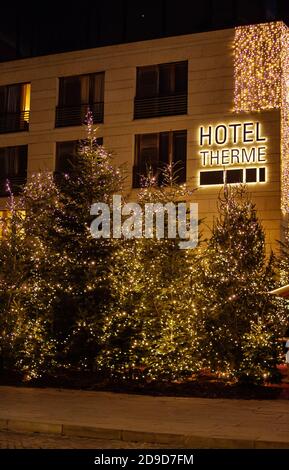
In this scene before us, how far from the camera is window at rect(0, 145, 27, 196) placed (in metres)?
28.1

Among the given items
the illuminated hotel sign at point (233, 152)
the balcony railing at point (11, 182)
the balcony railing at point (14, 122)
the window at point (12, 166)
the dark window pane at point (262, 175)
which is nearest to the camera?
the dark window pane at point (262, 175)

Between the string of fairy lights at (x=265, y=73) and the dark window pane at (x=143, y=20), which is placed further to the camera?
the dark window pane at (x=143, y=20)

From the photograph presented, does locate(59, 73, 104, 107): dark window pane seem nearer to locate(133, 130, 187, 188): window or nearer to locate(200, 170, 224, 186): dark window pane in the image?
locate(133, 130, 187, 188): window

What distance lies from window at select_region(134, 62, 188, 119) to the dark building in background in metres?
1.39

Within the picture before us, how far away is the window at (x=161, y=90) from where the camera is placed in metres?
25.6

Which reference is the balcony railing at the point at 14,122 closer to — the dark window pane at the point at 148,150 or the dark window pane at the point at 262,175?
the dark window pane at the point at 148,150

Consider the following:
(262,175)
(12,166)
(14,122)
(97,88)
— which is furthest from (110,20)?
(262,175)

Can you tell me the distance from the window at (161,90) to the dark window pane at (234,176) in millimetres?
3060

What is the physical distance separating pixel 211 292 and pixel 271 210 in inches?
352

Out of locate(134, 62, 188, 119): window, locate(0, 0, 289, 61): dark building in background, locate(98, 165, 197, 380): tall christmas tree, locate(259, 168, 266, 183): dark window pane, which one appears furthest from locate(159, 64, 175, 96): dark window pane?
locate(98, 165, 197, 380): tall christmas tree

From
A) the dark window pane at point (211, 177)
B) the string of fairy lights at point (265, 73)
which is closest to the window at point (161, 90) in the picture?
the string of fairy lights at point (265, 73)

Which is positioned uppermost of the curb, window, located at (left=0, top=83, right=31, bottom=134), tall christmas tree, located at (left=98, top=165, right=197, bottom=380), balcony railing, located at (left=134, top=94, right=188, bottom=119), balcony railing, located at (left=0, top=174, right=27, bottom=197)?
window, located at (left=0, top=83, right=31, bottom=134)
